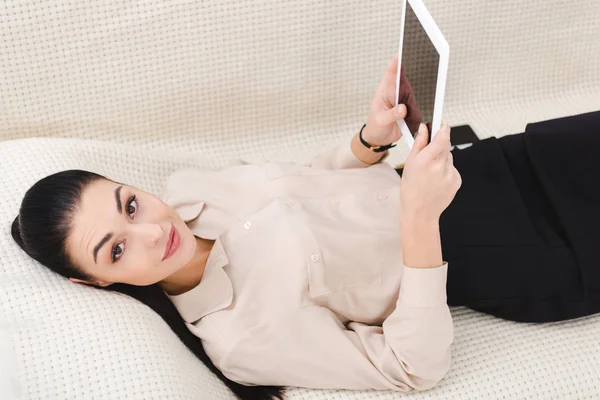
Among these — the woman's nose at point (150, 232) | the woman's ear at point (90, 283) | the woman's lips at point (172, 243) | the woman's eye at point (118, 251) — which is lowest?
the woman's ear at point (90, 283)

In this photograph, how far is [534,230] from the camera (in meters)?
1.14

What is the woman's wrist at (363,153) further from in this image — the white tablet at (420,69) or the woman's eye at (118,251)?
the woman's eye at (118,251)

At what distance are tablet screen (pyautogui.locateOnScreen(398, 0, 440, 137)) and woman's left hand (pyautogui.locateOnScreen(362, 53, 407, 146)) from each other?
3cm

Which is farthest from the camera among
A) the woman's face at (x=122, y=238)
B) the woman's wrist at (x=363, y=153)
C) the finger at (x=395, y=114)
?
the woman's wrist at (x=363, y=153)

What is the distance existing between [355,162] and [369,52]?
395 millimetres

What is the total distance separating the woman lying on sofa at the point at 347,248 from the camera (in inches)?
38.4

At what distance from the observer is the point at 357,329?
3.49ft

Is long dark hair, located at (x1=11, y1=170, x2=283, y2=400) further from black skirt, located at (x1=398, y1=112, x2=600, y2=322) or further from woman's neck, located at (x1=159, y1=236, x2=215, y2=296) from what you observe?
black skirt, located at (x1=398, y1=112, x2=600, y2=322)

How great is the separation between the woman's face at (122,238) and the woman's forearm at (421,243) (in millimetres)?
368

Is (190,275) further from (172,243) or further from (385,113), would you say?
(385,113)

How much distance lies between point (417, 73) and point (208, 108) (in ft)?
2.37

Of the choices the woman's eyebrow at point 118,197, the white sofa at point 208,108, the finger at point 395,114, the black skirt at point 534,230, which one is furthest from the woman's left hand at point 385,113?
the woman's eyebrow at point 118,197

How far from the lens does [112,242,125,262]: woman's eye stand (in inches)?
39.1

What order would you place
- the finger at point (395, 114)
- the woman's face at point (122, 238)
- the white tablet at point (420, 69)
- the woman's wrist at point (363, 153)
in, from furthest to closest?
the woman's wrist at point (363, 153) < the finger at point (395, 114) < the woman's face at point (122, 238) < the white tablet at point (420, 69)
